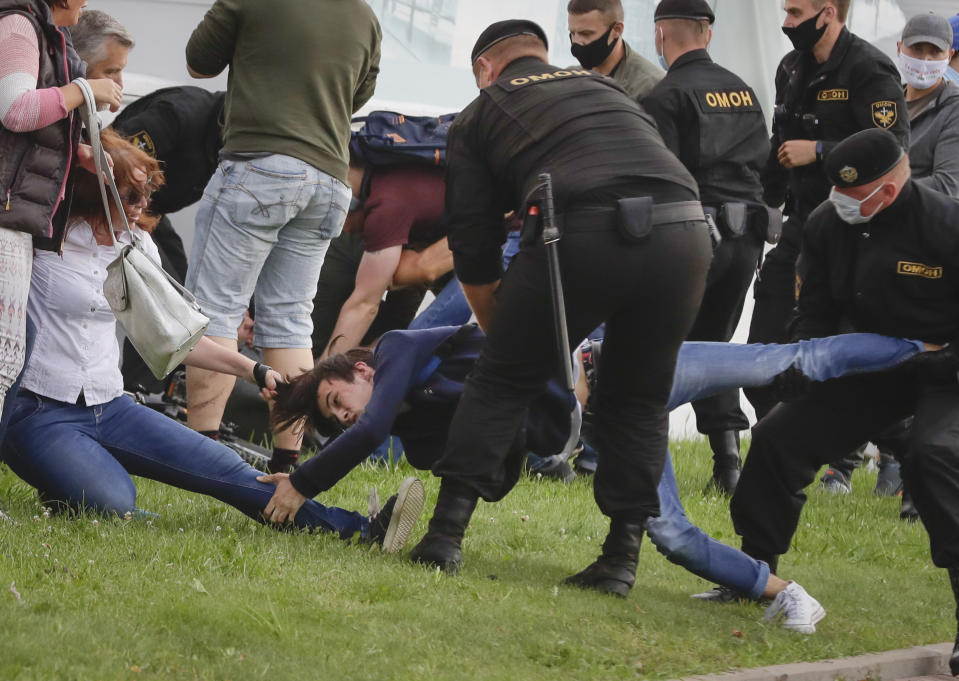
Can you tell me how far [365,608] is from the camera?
430 centimetres

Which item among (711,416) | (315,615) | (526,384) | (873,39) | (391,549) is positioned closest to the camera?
(315,615)

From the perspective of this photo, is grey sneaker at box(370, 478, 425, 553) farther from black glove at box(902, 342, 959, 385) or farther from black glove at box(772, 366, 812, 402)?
black glove at box(902, 342, 959, 385)

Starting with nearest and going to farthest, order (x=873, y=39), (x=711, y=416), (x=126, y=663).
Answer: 1. (x=126, y=663)
2. (x=711, y=416)
3. (x=873, y=39)

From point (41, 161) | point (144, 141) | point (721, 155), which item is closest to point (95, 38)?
point (144, 141)

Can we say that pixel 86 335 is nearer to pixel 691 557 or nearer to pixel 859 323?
pixel 691 557

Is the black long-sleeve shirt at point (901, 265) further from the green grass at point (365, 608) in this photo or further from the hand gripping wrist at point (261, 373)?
the hand gripping wrist at point (261, 373)

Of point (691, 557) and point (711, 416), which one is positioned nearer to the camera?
point (691, 557)

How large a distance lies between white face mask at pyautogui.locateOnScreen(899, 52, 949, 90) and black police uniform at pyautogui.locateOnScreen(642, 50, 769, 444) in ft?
4.89

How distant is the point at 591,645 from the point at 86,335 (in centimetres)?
231

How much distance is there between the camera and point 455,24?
9.77m

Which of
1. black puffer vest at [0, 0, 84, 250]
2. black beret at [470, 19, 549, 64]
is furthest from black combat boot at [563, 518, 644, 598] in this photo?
black puffer vest at [0, 0, 84, 250]

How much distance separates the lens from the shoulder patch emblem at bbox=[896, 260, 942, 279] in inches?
204

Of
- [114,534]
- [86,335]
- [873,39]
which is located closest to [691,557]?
[114,534]

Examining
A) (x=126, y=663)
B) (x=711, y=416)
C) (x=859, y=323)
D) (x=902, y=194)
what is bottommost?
(x=711, y=416)
